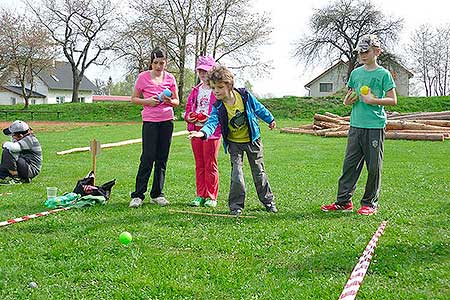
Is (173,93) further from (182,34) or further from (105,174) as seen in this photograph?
(182,34)

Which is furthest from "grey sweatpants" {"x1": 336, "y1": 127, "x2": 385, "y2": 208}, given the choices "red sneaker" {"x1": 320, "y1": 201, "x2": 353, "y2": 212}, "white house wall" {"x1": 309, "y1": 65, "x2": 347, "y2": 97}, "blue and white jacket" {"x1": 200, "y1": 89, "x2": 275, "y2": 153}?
"white house wall" {"x1": 309, "y1": 65, "x2": 347, "y2": 97}

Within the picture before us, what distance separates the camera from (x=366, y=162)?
6.08 metres

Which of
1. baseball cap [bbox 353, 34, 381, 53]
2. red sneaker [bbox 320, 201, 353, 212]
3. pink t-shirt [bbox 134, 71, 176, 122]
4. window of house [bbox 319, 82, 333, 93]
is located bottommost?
red sneaker [bbox 320, 201, 353, 212]

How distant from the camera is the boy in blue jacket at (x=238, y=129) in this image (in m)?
6.06

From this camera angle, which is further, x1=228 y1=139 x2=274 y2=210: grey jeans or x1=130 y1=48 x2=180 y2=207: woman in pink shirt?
x1=130 y1=48 x2=180 y2=207: woman in pink shirt

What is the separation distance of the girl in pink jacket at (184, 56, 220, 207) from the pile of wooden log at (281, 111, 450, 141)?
11927 mm

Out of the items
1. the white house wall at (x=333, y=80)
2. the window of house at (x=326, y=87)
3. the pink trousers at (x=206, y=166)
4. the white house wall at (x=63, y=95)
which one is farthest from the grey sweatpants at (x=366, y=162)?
the white house wall at (x=63, y=95)

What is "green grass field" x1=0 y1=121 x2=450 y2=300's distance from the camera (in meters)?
3.72

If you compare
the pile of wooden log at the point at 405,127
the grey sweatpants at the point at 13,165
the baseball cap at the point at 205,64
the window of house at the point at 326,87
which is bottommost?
the grey sweatpants at the point at 13,165

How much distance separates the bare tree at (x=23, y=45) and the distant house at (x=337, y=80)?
28289mm

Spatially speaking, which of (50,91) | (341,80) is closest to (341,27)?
(341,80)

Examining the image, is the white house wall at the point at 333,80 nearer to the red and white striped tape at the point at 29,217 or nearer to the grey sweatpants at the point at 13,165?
the grey sweatpants at the point at 13,165

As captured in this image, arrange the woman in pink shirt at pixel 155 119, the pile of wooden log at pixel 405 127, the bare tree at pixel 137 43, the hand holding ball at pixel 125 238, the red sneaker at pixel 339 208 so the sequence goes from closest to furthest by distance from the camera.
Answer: the hand holding ball at pixel 125 238 → the red sneaker at pixel 339 208 → the woman in pink shirt at pixel 155 119 → the pile of wooden log at pixel 405 127 → the bare tree at pixel 137 43

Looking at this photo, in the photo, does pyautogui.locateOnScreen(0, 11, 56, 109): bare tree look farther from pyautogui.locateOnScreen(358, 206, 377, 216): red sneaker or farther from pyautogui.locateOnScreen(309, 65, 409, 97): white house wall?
pyautogui.locateOnScreen(358, 206, 377, 216): red sneaker
